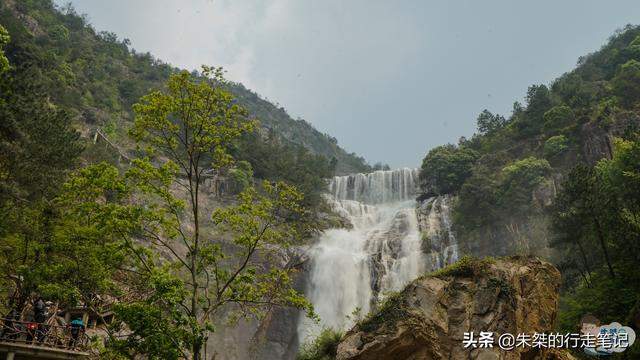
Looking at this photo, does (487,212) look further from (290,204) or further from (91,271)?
(91,271)

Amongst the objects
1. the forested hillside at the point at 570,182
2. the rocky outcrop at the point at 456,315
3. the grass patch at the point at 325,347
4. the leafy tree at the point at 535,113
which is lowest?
the grass patch at the point at 325,347

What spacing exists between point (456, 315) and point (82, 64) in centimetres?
6126

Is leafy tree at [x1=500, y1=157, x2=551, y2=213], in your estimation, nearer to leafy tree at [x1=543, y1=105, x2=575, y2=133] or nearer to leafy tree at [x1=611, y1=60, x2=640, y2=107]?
leafy tree at [x1=543, y1=105, x2=575, y2=133]

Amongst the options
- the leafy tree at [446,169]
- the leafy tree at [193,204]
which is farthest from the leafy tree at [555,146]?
the leafy tree at [193,204]

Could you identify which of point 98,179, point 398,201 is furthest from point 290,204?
point 398,201

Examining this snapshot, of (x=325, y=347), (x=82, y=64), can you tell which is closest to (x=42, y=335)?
(x=325, y=347)

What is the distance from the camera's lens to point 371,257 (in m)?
38.7

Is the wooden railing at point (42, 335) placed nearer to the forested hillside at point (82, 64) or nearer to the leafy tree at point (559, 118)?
the forested hillside at point (82, 64)

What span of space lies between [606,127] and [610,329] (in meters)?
26.6

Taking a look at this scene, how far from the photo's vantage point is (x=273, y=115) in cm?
12162

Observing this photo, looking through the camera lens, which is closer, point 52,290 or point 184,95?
point 52,290

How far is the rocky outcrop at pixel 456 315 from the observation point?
13.3 m

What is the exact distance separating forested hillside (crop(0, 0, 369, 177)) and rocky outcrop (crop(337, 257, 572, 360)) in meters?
25.4

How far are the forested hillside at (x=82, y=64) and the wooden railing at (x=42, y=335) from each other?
17413 millimetres
